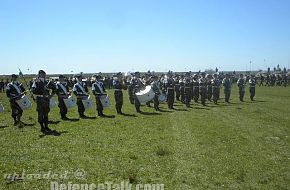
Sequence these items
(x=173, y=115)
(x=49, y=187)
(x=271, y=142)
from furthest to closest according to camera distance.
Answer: (x=173, y=115) → (x=271, y=142) → (x=49, y=187)

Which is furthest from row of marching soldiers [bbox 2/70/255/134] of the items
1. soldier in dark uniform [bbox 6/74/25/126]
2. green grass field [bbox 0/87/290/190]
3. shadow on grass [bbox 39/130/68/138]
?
green grass field [bbox 0/87/290/190]

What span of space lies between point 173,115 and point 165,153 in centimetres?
1022

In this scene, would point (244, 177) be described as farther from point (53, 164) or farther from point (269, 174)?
point (53, 164)

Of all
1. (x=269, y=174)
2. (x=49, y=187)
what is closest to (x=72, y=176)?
(x=49, y=187)

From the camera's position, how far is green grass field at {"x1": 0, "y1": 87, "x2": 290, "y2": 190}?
928cm

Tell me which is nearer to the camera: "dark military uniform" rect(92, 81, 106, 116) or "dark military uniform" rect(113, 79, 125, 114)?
"dark military uniform" rect(92, 81, 106, 116)

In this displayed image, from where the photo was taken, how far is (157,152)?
11.9m

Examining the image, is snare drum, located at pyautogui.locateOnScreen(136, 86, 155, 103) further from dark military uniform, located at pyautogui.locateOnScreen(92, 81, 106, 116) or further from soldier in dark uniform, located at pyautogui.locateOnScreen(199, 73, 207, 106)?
soldier in dark uniform, located at pyautogui.locateOnScreen(199, 73, 207, 106)

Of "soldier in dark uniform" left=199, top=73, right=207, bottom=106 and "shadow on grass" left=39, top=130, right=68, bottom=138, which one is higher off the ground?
"soldier in dark uniform" left=199, top=73, right=207, bottom=106

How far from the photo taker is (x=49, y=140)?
13.9 m

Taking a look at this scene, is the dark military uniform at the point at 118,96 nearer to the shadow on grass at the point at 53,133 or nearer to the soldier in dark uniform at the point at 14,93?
the soldier in dark uniform at the point at 14,93

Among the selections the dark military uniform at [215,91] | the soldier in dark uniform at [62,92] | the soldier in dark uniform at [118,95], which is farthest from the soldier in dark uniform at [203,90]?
the soldier in dark uniform at [62,92]

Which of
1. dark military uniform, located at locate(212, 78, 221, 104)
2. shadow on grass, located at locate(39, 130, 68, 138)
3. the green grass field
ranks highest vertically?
dark military uniform, located at locate(212, 78, 221, 104)

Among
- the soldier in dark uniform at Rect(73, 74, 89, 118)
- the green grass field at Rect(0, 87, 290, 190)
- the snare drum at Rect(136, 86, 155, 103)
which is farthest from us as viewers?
the snare drum at Rect(136, 86, 155, 103)
